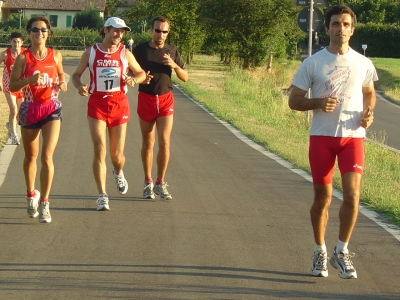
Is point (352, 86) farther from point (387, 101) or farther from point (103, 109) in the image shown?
point (387, 101)

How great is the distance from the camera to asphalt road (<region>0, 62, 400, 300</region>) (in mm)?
5969

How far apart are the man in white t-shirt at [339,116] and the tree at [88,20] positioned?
288 ft

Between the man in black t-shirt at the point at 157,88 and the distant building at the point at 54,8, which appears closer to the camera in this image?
the man in black t-shirt at the point at 157,88


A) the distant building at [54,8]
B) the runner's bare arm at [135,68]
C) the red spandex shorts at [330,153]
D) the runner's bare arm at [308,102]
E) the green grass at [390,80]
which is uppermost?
the distant building at [54,8]

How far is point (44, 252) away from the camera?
6957 mm

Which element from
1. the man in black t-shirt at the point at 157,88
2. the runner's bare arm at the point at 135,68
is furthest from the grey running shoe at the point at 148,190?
the runner's bare arm at the point at 135,68

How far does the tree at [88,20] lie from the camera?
305ft

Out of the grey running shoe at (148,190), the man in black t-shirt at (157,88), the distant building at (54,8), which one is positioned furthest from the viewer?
the distant building at (54,8)

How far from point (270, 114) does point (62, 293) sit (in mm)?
17628

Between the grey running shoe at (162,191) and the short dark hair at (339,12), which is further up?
the short dark hair at (339,12)

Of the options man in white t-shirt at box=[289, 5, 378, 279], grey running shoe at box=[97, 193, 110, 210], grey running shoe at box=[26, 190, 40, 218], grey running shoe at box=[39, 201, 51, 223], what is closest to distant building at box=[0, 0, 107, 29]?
grey running shoe at box=[97, 193, 110, 210]

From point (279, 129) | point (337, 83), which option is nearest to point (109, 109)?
point (337, 83)

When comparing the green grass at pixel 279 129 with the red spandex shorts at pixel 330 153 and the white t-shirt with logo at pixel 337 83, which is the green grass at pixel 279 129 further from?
the white t-shirt with logo at pixel 337 83

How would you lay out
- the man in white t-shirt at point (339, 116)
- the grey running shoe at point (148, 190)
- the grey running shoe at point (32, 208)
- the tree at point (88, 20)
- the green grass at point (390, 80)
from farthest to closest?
the tree at point (88, 20)
the green grass at point (390, 80)
the grey running shoe at point (148, 190)
the grey running shoe at point (32, 208)
the man in white t-shirt at point (339, 116)
